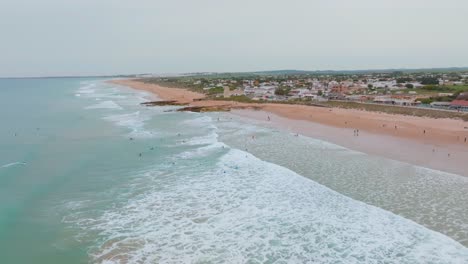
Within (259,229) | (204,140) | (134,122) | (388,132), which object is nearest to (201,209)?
(259,229)

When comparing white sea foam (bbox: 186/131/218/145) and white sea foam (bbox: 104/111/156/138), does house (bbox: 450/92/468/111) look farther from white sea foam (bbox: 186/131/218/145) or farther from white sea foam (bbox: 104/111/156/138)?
white sea foam (bbox: 104/111/156/138)

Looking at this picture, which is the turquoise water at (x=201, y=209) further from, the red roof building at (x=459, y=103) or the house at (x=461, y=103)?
the red roof building at (x=459, y=103)

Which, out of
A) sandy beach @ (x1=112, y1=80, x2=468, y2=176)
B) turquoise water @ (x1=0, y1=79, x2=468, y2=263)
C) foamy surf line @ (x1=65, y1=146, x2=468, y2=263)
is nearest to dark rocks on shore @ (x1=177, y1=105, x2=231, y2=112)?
sandy beach @ (x1=112, y1=80, x2=468, y2=176)

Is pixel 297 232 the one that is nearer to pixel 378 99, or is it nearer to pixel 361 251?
pixel 361 251

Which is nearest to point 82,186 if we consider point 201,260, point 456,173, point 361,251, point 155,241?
point 155,241

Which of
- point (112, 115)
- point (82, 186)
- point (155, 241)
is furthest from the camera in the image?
point (112, 115)

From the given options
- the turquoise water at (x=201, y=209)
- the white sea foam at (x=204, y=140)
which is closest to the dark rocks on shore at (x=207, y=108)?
the white sea foam at (x=204, y=140)
